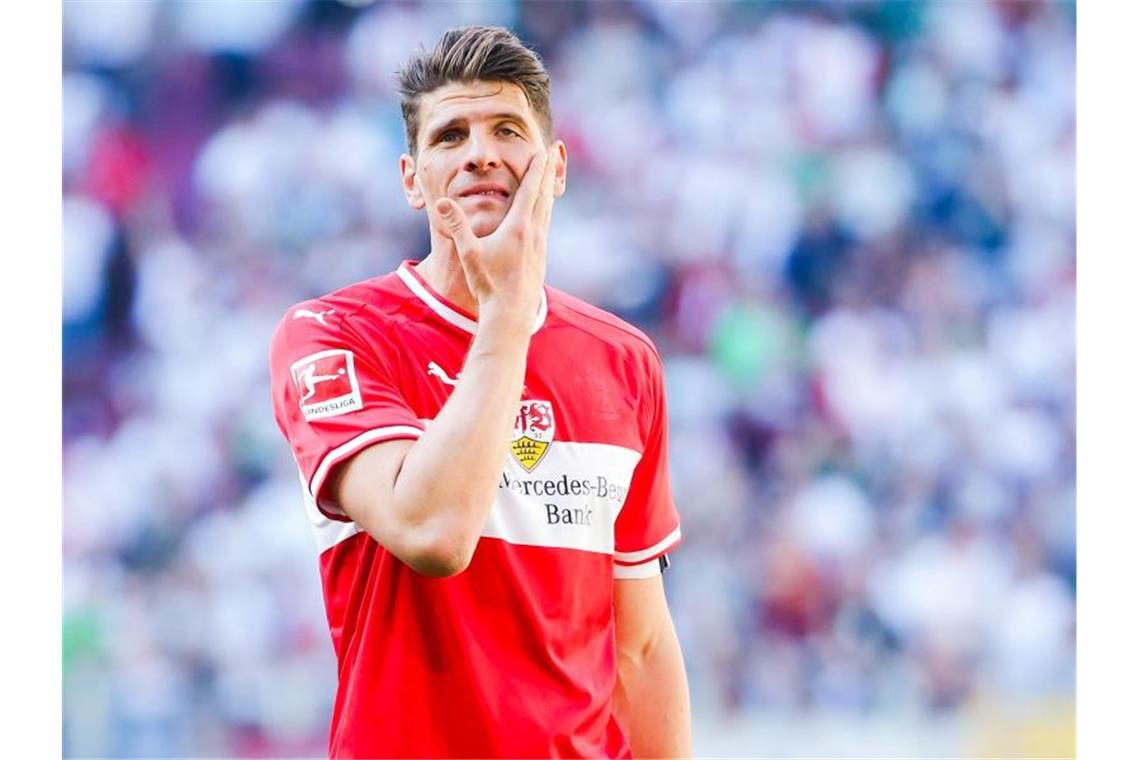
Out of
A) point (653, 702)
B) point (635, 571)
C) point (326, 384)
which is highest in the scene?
point (326, 384)

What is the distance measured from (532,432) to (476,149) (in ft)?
1.52

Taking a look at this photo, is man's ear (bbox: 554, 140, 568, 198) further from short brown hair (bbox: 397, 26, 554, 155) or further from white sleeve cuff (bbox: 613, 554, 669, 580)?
white sleeve cuff (bbox: 613, 554, 669, 580)

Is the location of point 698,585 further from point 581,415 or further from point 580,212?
point 581,415

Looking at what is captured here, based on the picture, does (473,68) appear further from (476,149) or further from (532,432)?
(532,432)

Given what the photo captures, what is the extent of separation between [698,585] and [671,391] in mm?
812

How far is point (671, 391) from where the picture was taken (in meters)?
5.29

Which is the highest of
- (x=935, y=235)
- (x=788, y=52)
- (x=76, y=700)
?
(x=788, y=52)

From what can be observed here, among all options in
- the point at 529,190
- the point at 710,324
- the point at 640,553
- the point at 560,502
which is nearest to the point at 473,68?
the point at 529,190

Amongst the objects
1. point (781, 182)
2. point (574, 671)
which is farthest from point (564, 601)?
point (781, 182)

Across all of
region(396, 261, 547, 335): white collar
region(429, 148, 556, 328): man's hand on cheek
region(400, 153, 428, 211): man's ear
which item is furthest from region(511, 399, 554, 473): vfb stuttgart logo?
region(400, 153, 428, 211): man's ear

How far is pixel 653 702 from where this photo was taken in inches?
93.1

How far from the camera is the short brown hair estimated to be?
2.20m

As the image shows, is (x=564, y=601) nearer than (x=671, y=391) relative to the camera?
Yes

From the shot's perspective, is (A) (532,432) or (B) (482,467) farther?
(A) (532,432)
